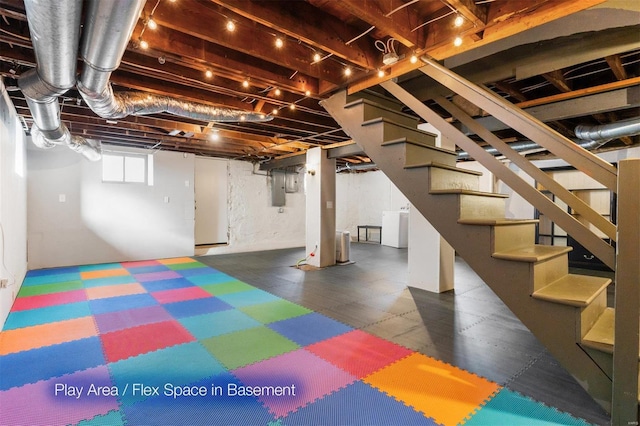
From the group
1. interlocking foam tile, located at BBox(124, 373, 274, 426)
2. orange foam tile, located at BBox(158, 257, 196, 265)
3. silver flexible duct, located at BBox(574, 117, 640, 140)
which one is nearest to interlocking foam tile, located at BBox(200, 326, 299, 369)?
interlocking foam tile, located at BBox(124, 373, 274, 426)

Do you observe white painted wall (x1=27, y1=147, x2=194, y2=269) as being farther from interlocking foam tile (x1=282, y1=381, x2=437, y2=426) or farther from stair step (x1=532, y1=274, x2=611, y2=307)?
stair step (x1=532, y1=274, x2=611, y2=307)

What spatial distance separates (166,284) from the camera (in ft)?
15.6

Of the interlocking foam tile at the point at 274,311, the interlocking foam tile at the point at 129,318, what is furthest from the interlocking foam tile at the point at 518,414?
the interlocking foam tile at the point at 129,318

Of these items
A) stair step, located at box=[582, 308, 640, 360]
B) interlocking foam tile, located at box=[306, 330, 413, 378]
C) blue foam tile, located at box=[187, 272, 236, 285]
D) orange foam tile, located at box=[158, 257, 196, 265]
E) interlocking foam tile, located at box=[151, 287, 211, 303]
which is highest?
stair step, located at box=[582, 308, 640, 360]

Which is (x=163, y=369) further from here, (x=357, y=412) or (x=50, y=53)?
(x=50, y=53)

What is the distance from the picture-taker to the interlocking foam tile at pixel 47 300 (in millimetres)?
3613

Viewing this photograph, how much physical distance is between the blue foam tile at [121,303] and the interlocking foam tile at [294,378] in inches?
85.4

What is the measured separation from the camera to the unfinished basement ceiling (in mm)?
2082

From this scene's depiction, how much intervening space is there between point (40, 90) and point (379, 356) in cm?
351

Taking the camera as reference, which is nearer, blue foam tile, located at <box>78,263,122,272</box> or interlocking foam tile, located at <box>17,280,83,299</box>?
interlocking foam tile, located at <box>17,280,83,299</box>

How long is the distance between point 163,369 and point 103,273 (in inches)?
164

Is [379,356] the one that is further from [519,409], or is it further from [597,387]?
[597,387]

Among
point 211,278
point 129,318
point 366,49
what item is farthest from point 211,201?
point 366,49

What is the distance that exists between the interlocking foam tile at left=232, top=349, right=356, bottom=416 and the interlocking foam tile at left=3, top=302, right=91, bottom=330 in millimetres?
2356
